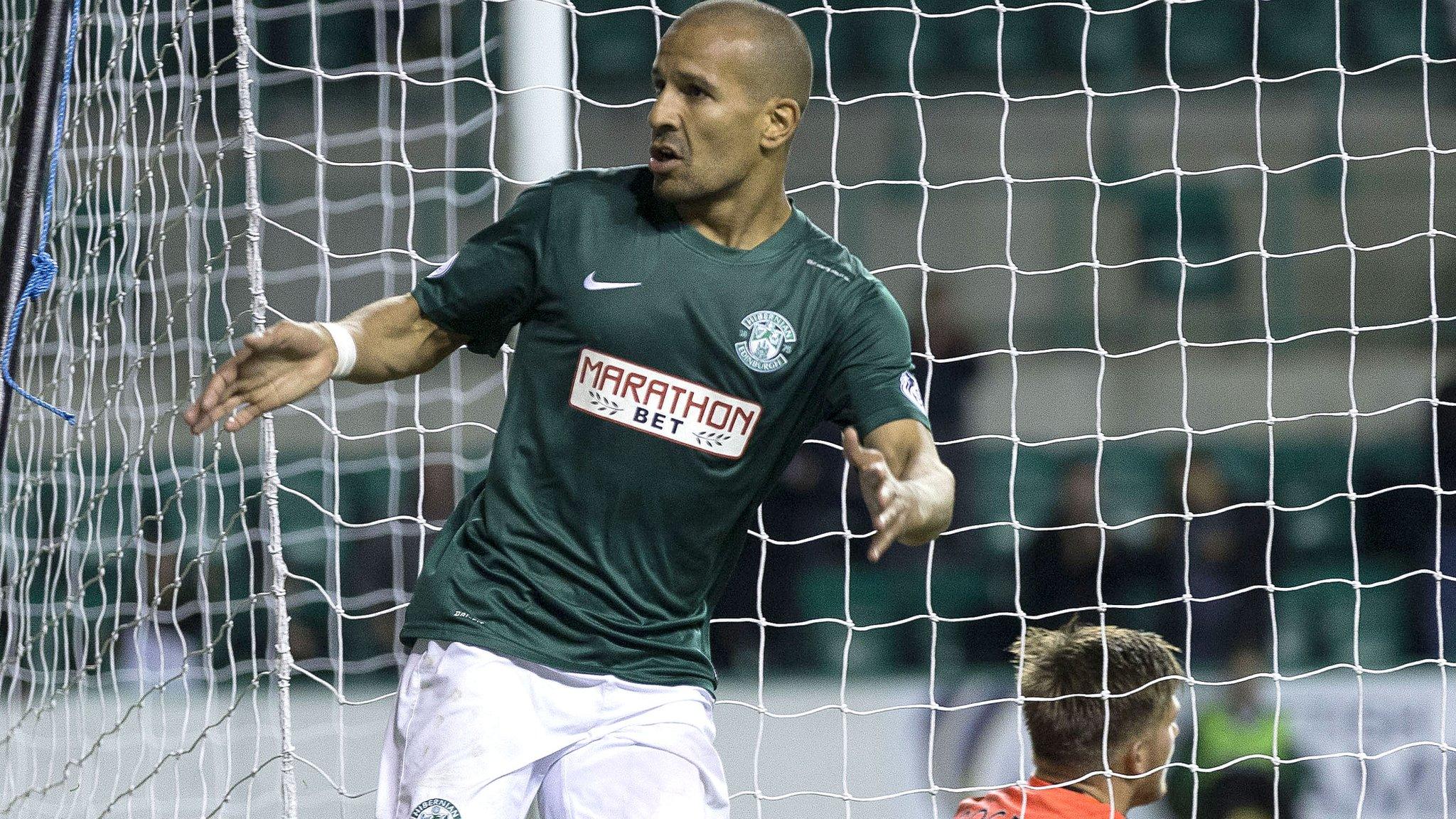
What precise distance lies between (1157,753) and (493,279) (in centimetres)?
146

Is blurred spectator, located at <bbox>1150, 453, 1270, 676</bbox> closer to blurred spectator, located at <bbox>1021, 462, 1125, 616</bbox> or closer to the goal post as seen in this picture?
blurred spectator, located at <bbox>1021, 462, 1125, 616</bbox>

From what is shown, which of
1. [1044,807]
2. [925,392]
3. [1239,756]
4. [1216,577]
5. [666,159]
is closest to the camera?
[666,159]

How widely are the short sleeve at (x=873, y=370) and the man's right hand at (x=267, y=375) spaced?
27.0 inches

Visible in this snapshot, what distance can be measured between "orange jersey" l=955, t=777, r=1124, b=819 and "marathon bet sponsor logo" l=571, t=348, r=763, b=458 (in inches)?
31.4

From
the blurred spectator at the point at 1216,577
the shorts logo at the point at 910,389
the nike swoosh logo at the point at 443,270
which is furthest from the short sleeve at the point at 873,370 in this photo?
the blurred spectator at the point at 1216,577

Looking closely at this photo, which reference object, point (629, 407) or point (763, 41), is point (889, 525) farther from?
point (763, 41)

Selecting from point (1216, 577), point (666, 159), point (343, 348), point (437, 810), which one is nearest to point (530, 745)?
Answer: point (437, 810)

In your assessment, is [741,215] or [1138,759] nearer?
[741,215]

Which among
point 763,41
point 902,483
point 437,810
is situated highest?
point 763,41

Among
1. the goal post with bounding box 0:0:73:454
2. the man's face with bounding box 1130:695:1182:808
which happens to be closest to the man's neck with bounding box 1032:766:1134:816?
the man's face with bounding box 1130:695:1182:808

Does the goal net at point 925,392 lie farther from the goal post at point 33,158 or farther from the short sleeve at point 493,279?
the goal post at point 33,158

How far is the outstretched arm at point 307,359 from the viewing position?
6.62ft

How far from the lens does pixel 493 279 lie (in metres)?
2.20

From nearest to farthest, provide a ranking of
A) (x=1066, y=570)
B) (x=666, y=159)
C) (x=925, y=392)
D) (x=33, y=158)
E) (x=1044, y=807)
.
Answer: (x=33, y=158), (x=666, y=159), (x=1044, y=807), (x=925, y=392), (x=1066, y=570)
